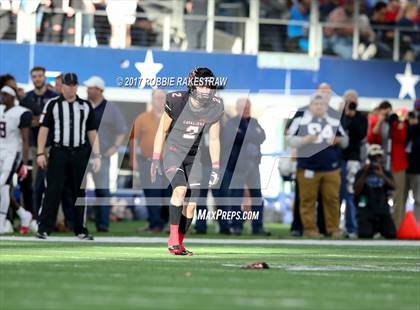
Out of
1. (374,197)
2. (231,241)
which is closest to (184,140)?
(231,241)

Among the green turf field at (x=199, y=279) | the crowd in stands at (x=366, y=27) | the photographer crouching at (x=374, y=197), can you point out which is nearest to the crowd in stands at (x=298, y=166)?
the photographer crouching at (x=374, y=197)

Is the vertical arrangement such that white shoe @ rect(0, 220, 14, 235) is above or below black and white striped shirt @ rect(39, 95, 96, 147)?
below

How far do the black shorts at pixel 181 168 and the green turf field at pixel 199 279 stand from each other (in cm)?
74

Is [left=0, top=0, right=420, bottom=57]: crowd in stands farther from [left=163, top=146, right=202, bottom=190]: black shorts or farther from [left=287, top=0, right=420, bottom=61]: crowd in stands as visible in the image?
[left=163, top=146, right=202, bottom=190]: black shorts

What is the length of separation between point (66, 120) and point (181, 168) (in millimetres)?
3329

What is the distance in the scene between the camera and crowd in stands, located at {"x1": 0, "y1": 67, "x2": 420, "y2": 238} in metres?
19.8

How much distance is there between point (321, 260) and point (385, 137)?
826cm

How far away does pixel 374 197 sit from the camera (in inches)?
795

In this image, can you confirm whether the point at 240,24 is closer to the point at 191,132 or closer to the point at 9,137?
the point at 9,137

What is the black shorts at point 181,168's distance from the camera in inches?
548

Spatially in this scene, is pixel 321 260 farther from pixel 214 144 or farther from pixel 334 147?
pixel 334 147

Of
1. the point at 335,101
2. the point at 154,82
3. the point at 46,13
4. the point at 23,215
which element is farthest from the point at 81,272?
the point at 46,13

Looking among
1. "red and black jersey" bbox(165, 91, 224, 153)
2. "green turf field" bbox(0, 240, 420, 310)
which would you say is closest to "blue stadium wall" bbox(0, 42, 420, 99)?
"red and black jersey" bbox(165, 91, 224, 153)

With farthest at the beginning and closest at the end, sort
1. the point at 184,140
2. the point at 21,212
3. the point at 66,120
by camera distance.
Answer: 1. the point at 21,212
2. the point at 66,120
3. the point at 184,140
